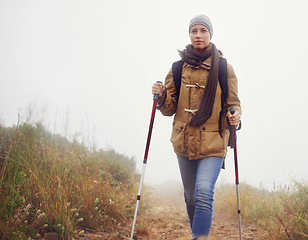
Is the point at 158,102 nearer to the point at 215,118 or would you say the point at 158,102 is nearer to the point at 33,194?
the point at 215,118

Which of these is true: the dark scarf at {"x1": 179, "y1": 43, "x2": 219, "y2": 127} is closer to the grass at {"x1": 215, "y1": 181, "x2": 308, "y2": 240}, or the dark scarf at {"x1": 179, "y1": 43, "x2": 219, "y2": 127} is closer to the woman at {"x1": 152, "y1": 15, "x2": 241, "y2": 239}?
the woman at {"x1": 152, "y1": 15, "x2": 241, "y2": 239}

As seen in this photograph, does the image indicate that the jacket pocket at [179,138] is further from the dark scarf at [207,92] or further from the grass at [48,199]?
the grass at [48,199]

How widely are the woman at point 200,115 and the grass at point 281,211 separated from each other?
1.02 m

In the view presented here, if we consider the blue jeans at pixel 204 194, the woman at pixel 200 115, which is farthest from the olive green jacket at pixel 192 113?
the blue jeans at pixel 204 194

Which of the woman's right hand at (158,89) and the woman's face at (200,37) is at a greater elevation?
the woman's face at (200,37)

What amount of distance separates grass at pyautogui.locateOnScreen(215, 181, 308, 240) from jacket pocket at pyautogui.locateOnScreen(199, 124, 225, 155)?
3.60ft

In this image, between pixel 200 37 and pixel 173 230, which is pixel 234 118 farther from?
pixel 173 230

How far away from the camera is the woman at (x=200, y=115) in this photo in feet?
9.12

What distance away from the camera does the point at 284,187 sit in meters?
4.77

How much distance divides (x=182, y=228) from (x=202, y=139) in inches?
112

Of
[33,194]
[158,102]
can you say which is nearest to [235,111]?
[158,102]

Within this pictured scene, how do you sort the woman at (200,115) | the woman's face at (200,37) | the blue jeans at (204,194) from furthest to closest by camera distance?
1. the woman's face at (200,37)
2. the woman at (200,115)
3. the blue jeans at (204,194)

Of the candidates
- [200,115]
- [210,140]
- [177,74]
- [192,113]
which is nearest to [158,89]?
[177,74]

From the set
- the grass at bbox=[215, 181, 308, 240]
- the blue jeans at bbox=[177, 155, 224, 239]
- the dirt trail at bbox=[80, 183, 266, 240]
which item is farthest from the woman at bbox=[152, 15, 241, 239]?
the dirt trail at bbox=[80, 183, 266, 240]
